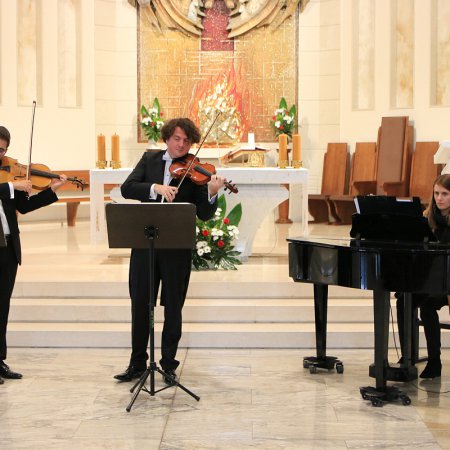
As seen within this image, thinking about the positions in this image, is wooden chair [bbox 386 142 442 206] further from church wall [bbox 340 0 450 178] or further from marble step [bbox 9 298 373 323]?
marble step [bbox 9 298 373 323]

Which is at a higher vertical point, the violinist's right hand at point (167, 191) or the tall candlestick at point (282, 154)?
the tall candlestick at point (282, 154)

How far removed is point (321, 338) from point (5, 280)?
2014 mm

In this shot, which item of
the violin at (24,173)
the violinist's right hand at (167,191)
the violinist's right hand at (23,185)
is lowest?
the violinist's right hand at (167,191)

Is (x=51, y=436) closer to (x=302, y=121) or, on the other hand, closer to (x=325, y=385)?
(x=325, y=385)

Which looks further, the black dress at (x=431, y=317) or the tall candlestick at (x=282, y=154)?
the tall candlestick at (x=282, y=154)

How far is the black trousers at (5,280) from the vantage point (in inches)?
215

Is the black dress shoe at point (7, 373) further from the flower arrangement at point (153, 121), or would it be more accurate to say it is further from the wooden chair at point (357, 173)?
the wooden chair at point (357, 173)

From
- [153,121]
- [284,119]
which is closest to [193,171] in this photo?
[153,121]

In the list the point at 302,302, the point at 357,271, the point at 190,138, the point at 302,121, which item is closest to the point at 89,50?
the point at 302,121

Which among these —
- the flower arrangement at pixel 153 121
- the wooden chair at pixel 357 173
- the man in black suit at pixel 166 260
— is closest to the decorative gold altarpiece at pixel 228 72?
the flower arrangement at pixel 153 121

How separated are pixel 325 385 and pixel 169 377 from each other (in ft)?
3.14

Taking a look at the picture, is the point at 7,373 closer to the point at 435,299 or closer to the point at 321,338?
the point at 321,338

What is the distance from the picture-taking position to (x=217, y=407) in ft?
16.3

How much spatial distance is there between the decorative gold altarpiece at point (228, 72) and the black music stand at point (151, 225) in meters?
7.55
